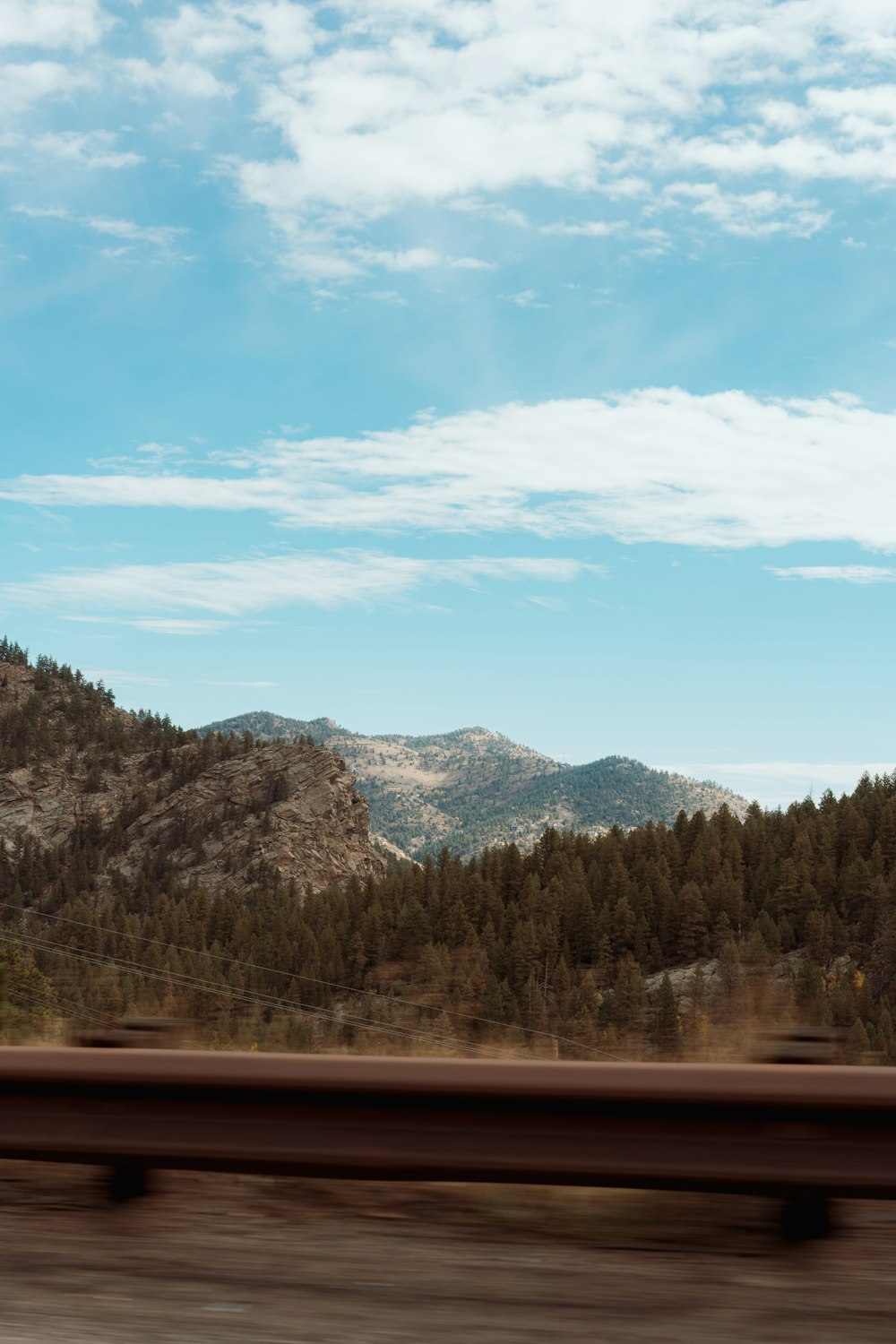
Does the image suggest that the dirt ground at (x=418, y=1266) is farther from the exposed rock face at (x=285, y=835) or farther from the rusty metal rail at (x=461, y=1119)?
the exposed rock face at (x=285, y=835)

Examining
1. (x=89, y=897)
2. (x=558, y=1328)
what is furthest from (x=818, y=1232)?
(x=89, y=897)

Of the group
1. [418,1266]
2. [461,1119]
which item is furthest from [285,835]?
[418,1266]

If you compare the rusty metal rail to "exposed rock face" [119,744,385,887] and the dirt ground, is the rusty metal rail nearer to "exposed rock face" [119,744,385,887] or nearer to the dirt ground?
the dirt ground

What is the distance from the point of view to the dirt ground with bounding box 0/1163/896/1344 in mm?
3426

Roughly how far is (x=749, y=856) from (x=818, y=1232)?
5085 inches

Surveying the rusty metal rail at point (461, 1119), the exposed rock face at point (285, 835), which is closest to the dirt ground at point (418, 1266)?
the rusty metal rail at point (461, 1119)

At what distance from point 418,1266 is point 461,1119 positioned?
1.63 ft

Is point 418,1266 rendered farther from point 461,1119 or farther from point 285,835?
point 285,835

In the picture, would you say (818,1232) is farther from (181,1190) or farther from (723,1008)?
(181,1190)

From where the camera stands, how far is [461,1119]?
13.9 feet

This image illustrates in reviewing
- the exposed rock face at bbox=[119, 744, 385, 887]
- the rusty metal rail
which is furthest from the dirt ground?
the exposed rock face at bbox=[119, 744, 385, 887]

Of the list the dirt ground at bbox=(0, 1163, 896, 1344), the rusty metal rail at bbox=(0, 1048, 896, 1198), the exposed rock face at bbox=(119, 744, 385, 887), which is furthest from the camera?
the exposed rock face at bbox=(119, 744, 385, 887)

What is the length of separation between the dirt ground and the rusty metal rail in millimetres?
205

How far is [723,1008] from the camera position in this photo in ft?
18.9
